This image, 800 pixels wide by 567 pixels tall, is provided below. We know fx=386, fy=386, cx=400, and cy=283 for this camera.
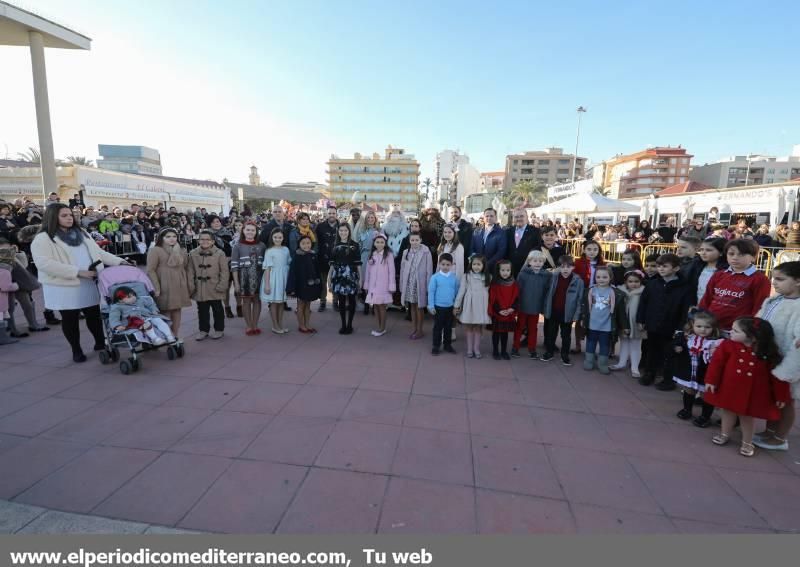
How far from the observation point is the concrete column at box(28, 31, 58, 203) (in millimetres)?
19156

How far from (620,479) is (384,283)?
3804 mm

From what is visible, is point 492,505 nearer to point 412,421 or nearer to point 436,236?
point 412,421

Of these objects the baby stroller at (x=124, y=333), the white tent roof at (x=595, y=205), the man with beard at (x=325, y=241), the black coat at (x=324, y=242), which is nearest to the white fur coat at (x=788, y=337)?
the man with beard at (x=325, y=241)

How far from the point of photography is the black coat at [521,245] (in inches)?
223

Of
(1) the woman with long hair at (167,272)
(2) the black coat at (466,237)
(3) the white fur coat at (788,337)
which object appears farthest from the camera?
(2) the black coat at (466,237)

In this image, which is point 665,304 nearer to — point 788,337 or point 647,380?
point 647,380

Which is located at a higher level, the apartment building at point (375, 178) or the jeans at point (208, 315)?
the apartment building at point (375, 178)

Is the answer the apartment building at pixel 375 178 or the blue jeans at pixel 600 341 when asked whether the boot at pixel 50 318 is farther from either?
the apartment building at pixel 375 178

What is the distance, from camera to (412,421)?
338 cm

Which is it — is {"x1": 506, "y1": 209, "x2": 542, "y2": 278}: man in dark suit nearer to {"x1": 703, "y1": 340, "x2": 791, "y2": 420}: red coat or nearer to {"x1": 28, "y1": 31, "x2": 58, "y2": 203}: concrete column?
{"x1": 703, "y1": 340, "x2": 791, "y2": 420}: red coat

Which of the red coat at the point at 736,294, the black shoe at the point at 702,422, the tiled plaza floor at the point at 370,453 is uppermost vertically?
the red coat at the point at 736,294

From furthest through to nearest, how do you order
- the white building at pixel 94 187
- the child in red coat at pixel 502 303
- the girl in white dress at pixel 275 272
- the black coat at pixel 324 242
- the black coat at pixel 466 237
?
the white building at pixel 94 187
the black coat at pixel 324 242
the black coat at pixel 466 237
the girl in white dress at pixel 275 272
the child in red coat at pixel 502 303

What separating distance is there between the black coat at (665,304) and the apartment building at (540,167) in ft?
308

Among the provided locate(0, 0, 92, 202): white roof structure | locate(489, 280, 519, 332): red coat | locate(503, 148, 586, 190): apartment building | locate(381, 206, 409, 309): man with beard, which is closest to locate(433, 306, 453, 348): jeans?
locate(489, 280, 519, 332): red coat
